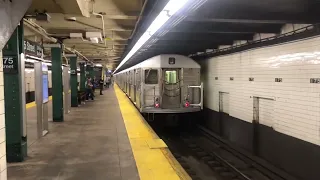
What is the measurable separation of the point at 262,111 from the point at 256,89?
62 cm

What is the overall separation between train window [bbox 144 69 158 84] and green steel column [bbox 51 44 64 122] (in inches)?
117

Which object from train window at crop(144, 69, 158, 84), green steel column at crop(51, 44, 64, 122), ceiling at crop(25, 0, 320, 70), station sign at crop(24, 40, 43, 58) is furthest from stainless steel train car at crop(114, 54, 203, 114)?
station sign at crop(24, 40, 43, 58)

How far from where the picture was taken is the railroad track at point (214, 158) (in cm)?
689

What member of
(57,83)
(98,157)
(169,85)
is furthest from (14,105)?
(169,85)

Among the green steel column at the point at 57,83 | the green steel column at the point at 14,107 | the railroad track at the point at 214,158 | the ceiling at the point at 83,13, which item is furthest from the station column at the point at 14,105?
the green steel column at the point at 57,83

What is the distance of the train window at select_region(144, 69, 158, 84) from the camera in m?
10.5

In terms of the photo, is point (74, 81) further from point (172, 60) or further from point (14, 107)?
point (14, 107)

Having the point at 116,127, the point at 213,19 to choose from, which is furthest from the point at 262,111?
the point at 116,127

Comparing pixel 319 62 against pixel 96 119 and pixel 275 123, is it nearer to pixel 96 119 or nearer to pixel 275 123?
pixel 275 123

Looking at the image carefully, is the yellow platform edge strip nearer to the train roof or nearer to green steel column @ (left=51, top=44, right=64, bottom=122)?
green steel column @ (left=51, top=44, right=64, bottom=122)

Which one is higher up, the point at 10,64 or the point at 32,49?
the point at 32,49

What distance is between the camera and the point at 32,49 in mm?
6199

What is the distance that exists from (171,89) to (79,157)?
577 centimetres

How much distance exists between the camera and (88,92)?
18.2 m
